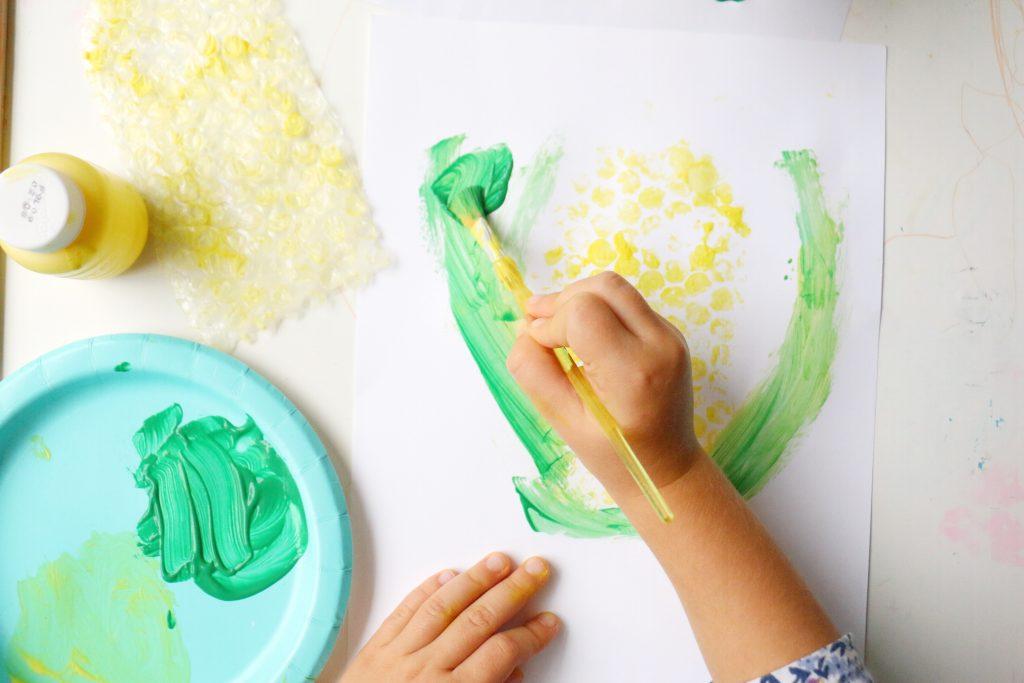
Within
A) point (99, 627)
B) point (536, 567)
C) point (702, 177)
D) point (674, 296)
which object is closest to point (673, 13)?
point (702, 177)

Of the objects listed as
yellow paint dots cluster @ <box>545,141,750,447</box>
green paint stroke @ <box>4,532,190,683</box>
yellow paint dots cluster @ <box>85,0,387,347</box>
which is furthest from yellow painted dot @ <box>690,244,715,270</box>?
green paint stroke @ <box>4,532,190,683</box>

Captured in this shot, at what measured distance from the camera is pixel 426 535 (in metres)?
0.65

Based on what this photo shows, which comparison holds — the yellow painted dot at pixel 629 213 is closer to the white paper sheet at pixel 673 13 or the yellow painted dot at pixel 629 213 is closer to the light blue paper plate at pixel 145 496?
the white paper sheet at pixel 673 13

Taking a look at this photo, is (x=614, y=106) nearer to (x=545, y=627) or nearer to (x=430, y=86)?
(x=430, y=86)

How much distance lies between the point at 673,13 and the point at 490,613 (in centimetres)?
57

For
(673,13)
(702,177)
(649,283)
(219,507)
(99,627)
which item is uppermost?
(673,13)

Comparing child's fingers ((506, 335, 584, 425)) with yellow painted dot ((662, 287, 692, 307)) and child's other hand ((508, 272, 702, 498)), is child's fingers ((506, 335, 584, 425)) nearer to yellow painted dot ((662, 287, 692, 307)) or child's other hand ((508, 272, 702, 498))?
child's other hand ((508, 272, 702, 498))

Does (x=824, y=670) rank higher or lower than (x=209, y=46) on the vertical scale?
lower

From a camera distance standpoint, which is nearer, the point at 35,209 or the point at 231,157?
the point at 35,209

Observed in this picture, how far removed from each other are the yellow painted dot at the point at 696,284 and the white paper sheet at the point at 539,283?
36 mm

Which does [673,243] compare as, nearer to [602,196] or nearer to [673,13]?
[602,196]

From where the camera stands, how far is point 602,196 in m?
0.67

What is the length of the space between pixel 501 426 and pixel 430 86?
314 millimetres

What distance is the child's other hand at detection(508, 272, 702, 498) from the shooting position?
531 mm
